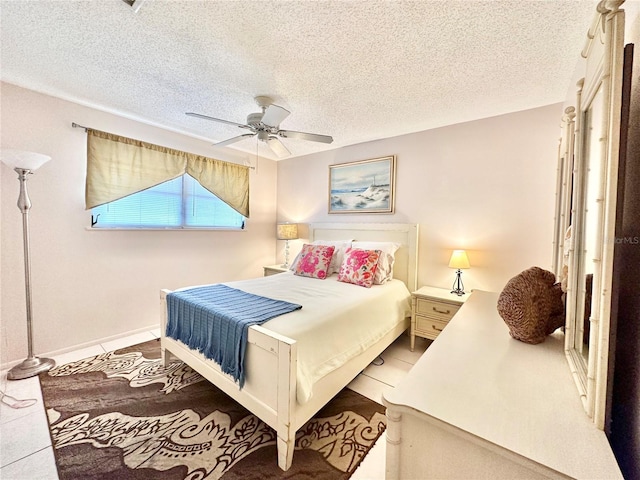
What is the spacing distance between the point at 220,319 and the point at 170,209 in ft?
7.10

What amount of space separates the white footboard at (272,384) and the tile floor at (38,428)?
42cm

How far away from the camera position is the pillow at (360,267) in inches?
104

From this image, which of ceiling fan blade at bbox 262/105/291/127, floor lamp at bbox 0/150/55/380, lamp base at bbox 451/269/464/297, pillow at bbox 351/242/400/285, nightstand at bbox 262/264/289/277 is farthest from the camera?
nightstand at bbox 262/264/289/277

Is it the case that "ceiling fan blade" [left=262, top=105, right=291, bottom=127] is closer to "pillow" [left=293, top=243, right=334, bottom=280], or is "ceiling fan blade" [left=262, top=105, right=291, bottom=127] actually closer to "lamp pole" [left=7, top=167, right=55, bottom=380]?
"pillow" [left=293, top=243, right=334, bottom=280]

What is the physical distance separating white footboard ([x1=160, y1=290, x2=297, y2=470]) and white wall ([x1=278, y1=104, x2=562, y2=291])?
2172mm

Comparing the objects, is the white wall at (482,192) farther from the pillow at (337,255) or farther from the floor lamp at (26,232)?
the floor lamp at (26,232)

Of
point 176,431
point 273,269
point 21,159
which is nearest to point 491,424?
point 176,431

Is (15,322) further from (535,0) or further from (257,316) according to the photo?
(535,0)

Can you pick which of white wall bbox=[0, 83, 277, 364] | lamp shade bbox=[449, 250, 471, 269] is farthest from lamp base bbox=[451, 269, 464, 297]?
white wall bbox=[0, 83, 277, 364]

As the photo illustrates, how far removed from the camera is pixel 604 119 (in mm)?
687

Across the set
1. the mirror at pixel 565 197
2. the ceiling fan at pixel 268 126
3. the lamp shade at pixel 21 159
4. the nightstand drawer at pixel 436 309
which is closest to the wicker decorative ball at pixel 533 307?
the mirror at pixel 565 197

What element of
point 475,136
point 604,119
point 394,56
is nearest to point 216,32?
Result: point 394,56

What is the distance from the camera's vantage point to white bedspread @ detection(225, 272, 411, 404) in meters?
1.49

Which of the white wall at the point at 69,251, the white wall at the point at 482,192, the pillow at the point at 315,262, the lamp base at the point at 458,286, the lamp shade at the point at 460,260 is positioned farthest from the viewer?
the pillow at the point at 315,262
